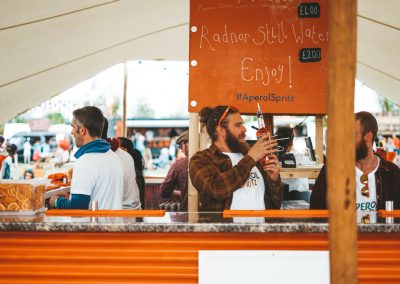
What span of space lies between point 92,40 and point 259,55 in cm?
162

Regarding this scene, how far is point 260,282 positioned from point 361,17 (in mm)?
2803

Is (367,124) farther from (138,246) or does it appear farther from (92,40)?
(92,40)

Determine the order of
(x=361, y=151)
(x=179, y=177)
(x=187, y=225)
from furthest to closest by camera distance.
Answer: (x=179, y=177) → (x=361, y=151) → (x=187, y=225)

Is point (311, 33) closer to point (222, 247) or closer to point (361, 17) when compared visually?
point (361, 17)

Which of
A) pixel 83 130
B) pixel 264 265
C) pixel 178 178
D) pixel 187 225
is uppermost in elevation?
pixel 83 130

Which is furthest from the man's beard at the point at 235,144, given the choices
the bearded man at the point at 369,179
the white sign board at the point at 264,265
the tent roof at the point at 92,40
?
the tent roof at the point at 92,40

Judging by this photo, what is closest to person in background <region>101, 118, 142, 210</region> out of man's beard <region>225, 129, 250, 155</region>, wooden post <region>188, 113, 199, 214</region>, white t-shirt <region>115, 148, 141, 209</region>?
white t-shirt <region>115, 148, 141, 209</region>

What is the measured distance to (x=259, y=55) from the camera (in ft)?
12.0

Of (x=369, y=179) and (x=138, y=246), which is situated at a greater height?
(x=369, y=179)

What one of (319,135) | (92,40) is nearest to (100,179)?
(319,135)

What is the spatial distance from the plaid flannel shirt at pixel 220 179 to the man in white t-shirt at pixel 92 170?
1.54 feet

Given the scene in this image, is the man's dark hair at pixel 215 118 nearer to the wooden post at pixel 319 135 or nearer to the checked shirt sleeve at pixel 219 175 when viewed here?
the checked shirt sleeve at pixel 219 175

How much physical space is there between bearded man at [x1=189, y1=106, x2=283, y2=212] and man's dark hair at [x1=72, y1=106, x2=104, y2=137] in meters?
0.60

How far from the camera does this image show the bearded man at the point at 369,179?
2.95 meters
